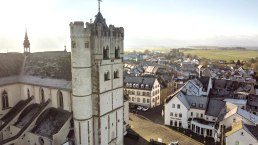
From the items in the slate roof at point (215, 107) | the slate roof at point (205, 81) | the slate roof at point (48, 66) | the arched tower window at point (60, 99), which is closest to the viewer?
the arched tower window at point (60, 99)

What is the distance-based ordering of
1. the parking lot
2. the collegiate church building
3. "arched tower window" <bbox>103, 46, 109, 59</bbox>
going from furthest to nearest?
the parking lot, "arched tower window" <bbox>103, 46, 109, 59</bbox>, the collegiate church building

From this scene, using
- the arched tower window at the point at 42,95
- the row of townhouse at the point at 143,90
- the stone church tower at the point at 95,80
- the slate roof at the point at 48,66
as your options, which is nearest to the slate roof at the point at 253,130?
the stone church tower at the point at 95,80

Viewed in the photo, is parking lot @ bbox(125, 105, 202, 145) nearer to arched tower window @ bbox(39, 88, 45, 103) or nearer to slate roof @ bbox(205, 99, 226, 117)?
slate roof @ bbox(205, 99, 226, 117)

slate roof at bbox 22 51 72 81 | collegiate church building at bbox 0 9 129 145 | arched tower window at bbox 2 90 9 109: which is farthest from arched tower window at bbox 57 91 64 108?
arched tower window at bbox 2 90 9 109

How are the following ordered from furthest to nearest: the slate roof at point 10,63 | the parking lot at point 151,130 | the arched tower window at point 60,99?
1. the parking lot at point 151,130
2. the slate roof at point 10,63
3. the arched tower window at point 60,99

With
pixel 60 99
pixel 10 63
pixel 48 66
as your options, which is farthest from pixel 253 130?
pixel 10 63

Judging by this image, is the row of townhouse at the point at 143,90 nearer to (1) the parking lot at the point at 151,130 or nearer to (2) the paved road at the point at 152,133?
(1) the parking lot at the point at 151,130

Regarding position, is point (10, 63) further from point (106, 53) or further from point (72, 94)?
point (106, 53)
